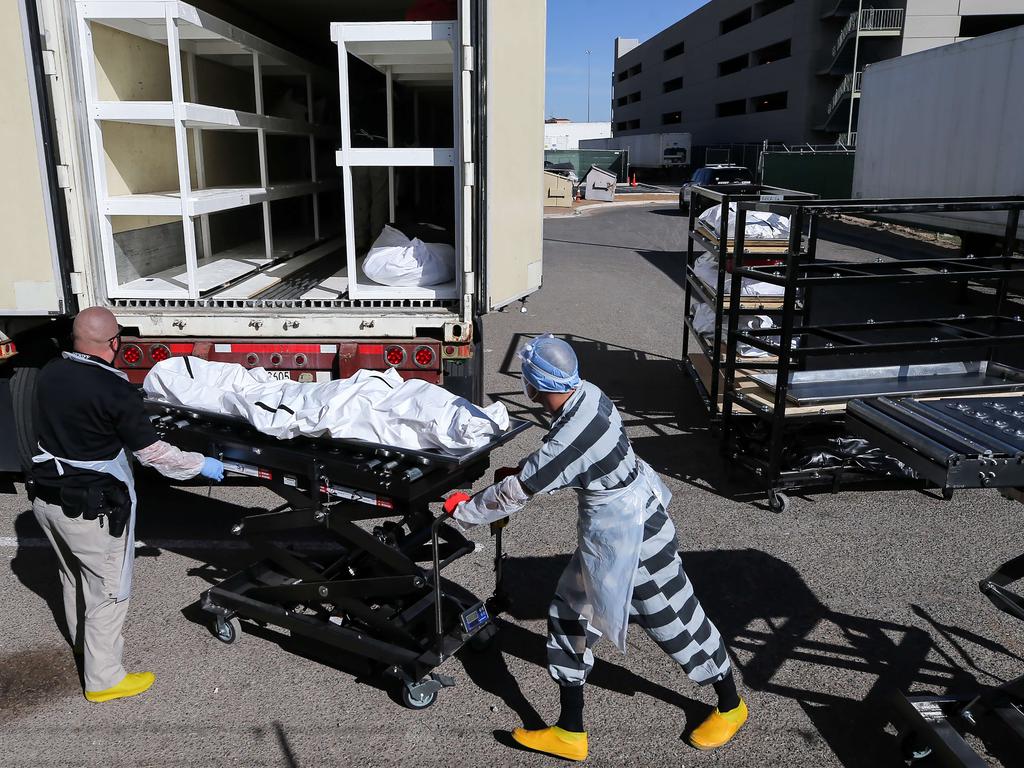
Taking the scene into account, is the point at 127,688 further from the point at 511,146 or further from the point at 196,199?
the point at 511,146

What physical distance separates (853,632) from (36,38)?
19.1ft

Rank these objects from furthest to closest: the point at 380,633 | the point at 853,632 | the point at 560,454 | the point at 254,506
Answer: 1. the point at 254,506
2. the point at 853,632
3. the point at 380,633
4. the point at 560,454

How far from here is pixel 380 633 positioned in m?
4.30

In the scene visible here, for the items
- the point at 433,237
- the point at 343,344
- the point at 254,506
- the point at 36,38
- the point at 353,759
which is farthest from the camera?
the point at 433,237

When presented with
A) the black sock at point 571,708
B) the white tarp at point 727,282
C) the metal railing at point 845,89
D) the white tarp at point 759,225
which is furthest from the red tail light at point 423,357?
the metal railing at point 845,89

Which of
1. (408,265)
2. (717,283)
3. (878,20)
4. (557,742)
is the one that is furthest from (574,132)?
(557,742)

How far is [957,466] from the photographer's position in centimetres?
300

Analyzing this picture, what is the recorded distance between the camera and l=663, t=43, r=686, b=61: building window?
65.6 m

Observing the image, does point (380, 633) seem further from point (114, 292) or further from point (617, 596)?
point (114, 292)

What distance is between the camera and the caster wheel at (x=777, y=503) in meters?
6.15

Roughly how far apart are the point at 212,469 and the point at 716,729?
8.42ft

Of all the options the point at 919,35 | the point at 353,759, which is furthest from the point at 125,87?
the point at 919,35

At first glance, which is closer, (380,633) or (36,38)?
(380,633)

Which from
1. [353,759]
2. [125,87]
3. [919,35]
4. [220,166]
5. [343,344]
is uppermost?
[919,35]
